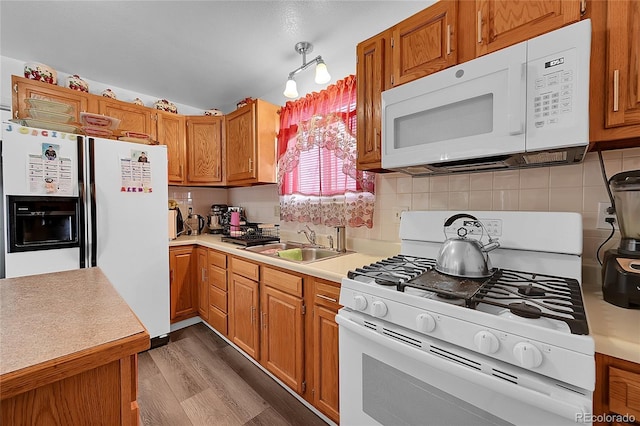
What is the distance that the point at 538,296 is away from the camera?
896mm

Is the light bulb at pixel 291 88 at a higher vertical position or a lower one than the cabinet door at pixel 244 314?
higher

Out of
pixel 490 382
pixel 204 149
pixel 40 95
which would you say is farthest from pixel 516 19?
pixel 40 95

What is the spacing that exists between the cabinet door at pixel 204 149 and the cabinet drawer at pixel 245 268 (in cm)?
122

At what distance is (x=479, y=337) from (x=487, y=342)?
0.9 inches

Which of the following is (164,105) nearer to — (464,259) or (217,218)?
(217,218)

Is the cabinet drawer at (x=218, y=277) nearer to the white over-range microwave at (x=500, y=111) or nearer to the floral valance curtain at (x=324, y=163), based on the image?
the floral valance curtain at (x=324, y=163)

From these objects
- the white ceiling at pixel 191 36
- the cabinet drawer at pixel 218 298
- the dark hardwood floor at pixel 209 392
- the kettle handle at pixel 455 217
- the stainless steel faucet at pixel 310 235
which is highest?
the white ceiling at pixel 191 36

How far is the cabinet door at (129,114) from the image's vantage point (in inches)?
97.7

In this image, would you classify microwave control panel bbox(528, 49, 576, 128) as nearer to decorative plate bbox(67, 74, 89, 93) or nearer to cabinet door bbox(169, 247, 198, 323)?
cabinet door bbox(169, 247, 198, 323)

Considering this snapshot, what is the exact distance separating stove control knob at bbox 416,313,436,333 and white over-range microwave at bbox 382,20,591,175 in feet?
2.28

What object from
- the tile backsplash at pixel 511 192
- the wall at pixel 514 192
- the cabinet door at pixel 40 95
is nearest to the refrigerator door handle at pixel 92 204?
the cabinet door at pixel 40 95

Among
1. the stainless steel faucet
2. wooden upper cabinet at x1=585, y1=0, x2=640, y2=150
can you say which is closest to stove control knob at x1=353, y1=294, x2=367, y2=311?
wooden upper cabinet at x1=585, y1=0, x2=640, y2=150

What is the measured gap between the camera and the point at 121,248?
212cm

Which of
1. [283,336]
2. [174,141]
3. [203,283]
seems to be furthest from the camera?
[174,141]
